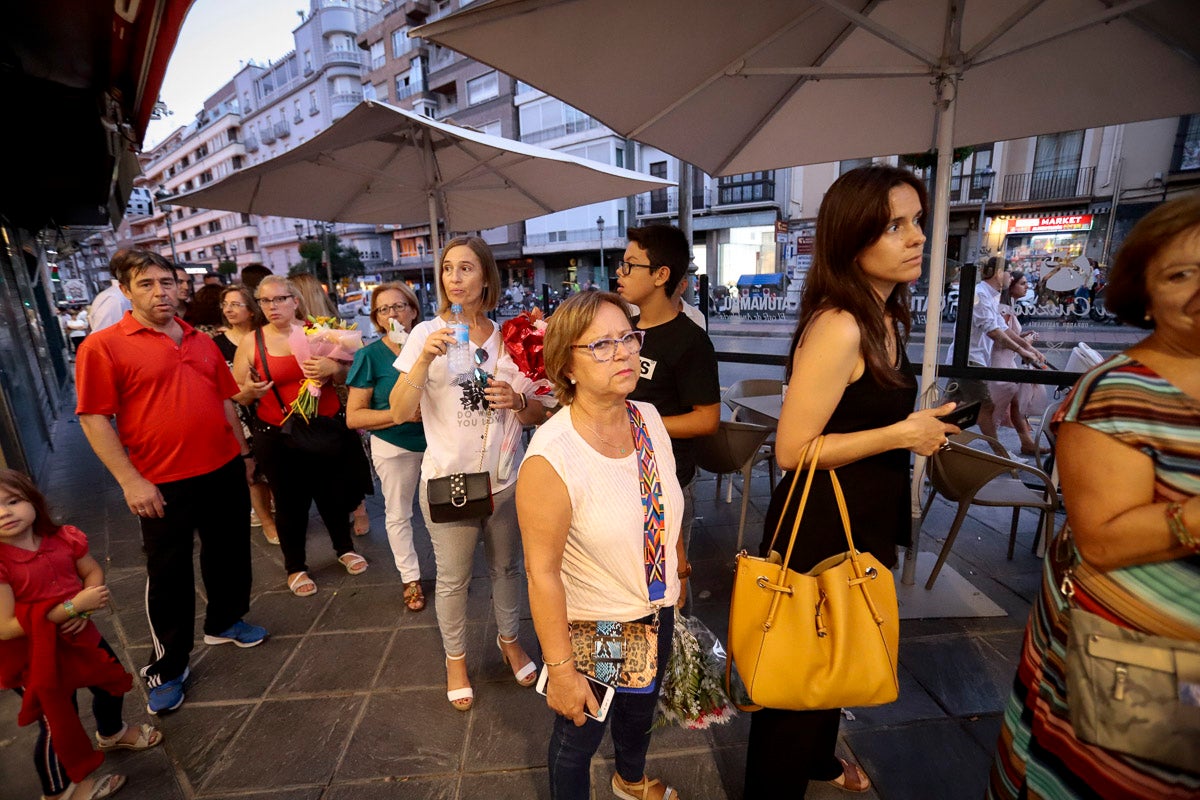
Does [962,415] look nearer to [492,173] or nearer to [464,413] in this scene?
[464,413]

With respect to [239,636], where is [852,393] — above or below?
above

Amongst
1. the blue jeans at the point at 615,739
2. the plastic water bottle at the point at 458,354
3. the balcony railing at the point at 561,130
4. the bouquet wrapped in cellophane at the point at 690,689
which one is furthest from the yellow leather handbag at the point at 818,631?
the balcony railing at the point at 561,130

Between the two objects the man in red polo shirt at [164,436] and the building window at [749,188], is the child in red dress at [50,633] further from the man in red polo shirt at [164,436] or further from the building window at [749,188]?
the building window at [749,188]

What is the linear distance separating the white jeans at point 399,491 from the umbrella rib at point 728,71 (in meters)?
2.33

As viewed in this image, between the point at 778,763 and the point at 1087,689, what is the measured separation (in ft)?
2.98

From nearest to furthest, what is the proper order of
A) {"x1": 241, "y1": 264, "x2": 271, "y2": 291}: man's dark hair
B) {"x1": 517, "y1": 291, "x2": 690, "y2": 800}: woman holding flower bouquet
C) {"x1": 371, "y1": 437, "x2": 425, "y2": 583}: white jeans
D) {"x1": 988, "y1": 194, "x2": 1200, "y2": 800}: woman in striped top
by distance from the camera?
1. {"x1": 988, "y1": 194, "x2": 1200, "y2": 800}: woman in striped top
2. {"x1": 517, "y1": 291, "x2": 690, "y2": 800}: woman holding flower bouquet
3. {"x1": 371, "y1": 437, "x2": 425, "y2": 583}: white jeans
4. {"x1": 241, "y1": 264, "x2": 271, "y2": 291}: man's dark hair

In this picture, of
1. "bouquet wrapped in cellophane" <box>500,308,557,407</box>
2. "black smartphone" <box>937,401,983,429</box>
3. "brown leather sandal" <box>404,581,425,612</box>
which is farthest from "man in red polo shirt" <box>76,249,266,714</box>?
"black smartphone" <box>937,401,983,429</box>

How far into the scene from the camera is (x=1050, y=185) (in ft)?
65.1

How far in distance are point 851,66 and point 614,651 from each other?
321 centimetres

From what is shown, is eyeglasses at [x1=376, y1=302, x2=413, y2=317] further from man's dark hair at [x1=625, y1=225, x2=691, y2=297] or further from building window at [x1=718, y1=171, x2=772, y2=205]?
building window at [x1=718, y1=171, x2=772, y2=205]

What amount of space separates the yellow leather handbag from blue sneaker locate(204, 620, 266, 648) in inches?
111

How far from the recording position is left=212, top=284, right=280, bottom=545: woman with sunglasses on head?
3641mm

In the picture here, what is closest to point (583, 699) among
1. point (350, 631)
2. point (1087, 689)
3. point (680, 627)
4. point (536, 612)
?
point (536, 612)

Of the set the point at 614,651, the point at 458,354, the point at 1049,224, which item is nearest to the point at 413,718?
the point at 614,651
